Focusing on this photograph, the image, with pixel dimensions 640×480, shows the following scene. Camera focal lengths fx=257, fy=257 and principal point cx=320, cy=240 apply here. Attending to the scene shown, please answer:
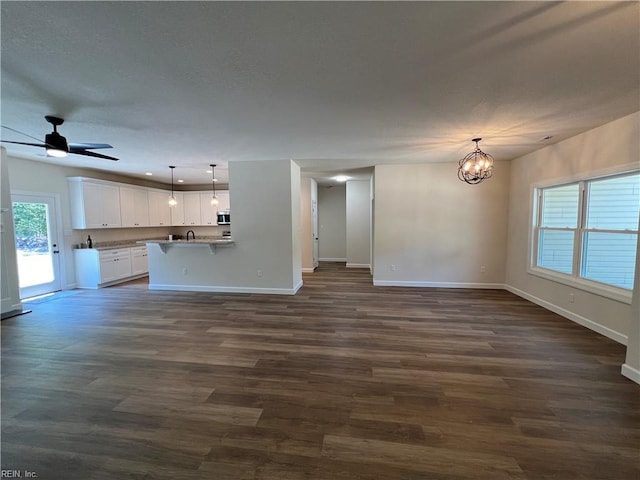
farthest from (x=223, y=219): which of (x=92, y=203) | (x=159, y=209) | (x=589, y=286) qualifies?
(x=589, y=286)

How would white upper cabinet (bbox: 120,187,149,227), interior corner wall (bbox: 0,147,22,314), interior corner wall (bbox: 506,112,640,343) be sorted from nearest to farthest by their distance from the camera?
interior corner wall (bbox: 506,112,640,343) < interior corner wall (bbox: 0,147,22,314) < white upper cabinet (bbox: 120,187,149,227)

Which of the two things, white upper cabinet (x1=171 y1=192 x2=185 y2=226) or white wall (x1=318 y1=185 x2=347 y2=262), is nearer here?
white upper cabinet (x1=171 y1=192 x2=185 y2=226)

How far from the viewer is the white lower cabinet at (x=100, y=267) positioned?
19.0 feet

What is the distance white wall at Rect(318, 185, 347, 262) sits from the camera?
9336mm

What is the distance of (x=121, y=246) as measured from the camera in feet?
21.1

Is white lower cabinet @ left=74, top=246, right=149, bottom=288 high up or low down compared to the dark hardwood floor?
up

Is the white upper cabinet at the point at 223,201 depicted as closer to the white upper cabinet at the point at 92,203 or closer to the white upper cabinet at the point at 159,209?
the white upper cabinet at the point at 159,209

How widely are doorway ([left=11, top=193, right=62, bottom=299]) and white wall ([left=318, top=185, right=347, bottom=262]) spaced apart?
6.92 m

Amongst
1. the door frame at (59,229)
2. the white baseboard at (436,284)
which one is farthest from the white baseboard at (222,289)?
the white baseboard at (436,284)

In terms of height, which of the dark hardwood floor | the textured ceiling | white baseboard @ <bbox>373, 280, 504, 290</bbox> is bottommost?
the dark hardwood floor

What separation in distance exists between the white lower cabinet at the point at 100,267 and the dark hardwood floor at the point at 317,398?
1.90m

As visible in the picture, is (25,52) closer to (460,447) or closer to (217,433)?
(217,433)

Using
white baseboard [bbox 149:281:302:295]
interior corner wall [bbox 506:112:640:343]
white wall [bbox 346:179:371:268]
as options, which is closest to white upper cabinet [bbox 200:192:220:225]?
white baseboard [bbox 149:281:302:295]

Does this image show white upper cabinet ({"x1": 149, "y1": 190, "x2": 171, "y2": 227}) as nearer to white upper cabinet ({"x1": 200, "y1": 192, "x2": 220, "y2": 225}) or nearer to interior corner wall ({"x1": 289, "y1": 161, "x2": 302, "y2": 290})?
white upper cabinet ({"x1": 200, "y1": 192, "x2": 220, "y2": 225})
